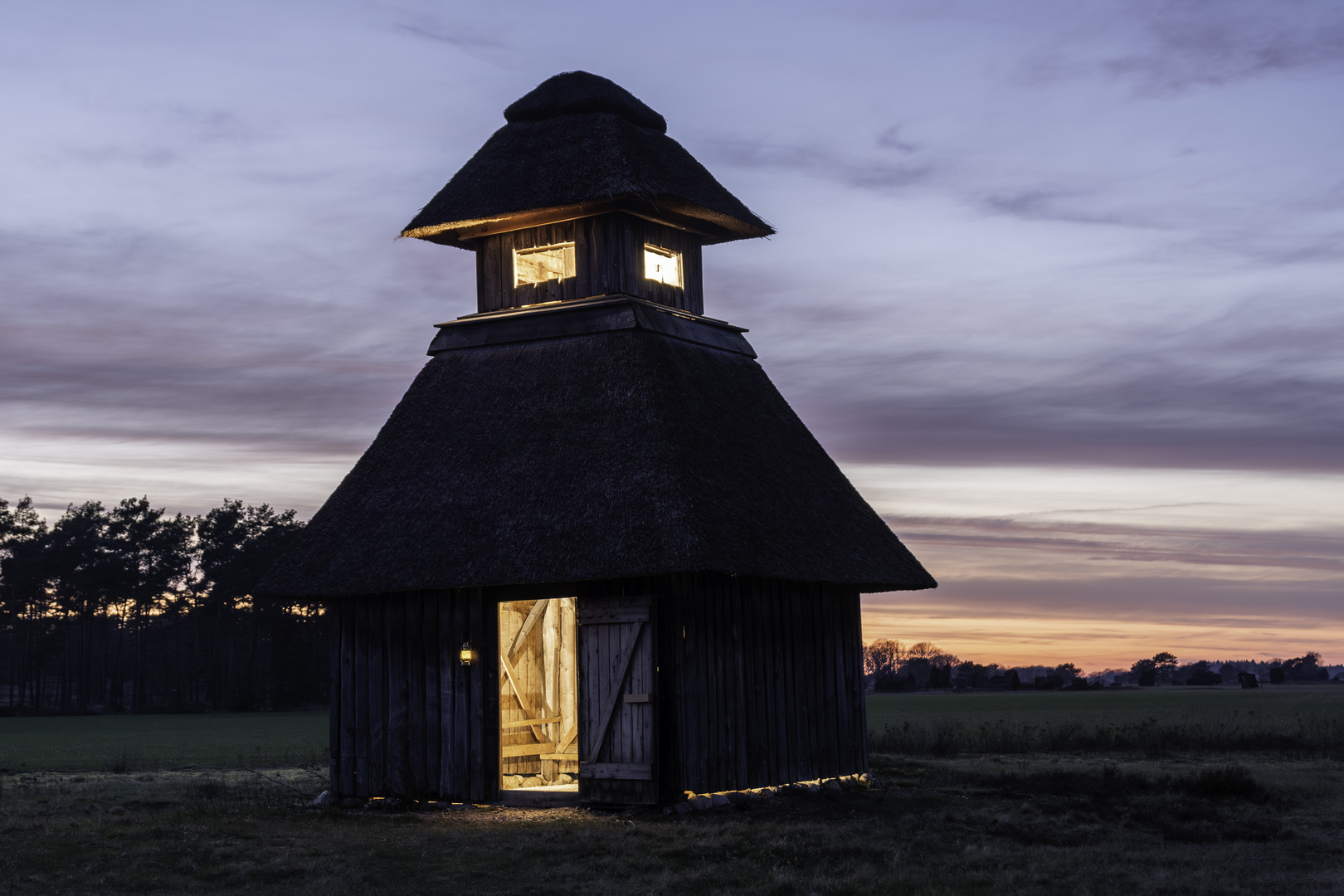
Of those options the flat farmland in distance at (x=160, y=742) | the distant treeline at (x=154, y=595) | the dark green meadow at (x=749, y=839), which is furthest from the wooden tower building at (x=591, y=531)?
the distant treeline at (x=154, y=595)

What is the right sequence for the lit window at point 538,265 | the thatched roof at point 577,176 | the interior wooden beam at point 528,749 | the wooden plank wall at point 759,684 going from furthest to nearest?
1. the lit window at point 538,265
2. the thatched roof at point 577,176
3. the interior wooden beam at point 528,749
4. the wooden plank wall at point 759,684

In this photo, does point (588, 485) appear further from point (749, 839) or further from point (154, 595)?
point (154, 595)

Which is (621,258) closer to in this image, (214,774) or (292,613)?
(214,774)

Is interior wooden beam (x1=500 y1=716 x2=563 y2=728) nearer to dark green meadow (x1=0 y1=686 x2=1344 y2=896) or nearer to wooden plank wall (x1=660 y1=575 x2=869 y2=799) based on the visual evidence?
dark green meadow (x1=0 y1=686 x2=1344 y2=896)

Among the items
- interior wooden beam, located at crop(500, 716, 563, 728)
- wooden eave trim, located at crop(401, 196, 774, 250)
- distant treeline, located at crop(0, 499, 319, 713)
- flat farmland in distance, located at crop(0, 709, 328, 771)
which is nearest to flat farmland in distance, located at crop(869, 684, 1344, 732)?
interior wooden beam, located at crop(500, 716, 563, 728)

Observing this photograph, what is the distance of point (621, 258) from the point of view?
83.3 feet

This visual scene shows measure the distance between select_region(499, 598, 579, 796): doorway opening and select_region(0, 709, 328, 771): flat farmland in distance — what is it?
10.1 m

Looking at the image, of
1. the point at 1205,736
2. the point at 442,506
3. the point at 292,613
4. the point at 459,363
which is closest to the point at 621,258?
the point at 459,363

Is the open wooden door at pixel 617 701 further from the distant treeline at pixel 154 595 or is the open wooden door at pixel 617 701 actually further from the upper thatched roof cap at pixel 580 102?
the distant treeline at pixel 154 595

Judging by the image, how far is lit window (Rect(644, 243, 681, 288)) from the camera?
2642 centimetres

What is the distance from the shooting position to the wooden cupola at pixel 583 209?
25422mm

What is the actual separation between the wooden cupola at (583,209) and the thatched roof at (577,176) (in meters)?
0.03

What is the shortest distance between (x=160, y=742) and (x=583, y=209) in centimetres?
3156

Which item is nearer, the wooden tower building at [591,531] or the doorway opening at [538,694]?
the wooden tower building at [591,531]
